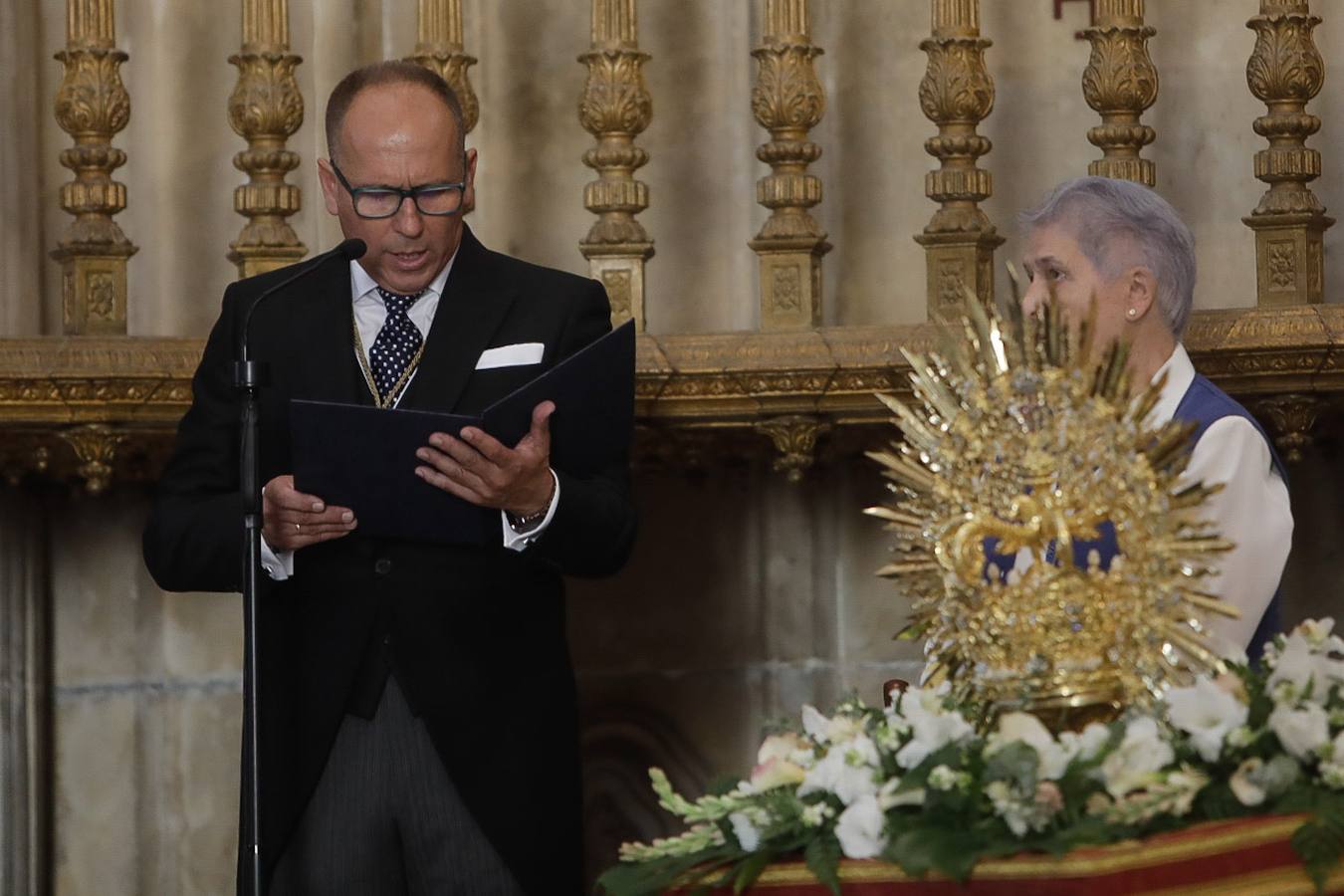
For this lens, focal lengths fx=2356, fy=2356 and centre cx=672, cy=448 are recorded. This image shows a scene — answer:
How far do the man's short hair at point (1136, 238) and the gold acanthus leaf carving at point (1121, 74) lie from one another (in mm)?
1103

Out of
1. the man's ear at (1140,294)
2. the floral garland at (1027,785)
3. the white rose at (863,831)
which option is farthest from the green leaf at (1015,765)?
the man's ear at (1140,294)

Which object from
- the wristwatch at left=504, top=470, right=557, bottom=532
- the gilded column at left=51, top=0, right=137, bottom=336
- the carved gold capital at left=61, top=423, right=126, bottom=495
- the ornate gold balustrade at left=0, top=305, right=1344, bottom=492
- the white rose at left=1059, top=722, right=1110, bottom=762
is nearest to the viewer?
the white rose at left=1059, top=722, right=1110, bottom=762

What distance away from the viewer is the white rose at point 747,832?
230 centimetres

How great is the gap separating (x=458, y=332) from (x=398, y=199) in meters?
0.21

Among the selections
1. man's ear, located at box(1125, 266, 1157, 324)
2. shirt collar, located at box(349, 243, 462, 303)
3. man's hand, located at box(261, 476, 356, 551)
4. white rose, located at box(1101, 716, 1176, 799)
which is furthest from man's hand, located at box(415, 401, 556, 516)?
white rose, located at box(1101, 716, 1176, 799)

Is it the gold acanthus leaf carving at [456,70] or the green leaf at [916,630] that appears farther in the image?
the gold acanthus leaf carving at [456,70]

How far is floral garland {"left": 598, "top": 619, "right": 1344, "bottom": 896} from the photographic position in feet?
7.07

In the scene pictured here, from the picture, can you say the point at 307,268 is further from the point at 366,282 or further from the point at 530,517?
the point at 530,517

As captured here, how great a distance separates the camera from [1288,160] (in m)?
4.23

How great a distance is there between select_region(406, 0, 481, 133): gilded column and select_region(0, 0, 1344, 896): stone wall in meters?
0.36

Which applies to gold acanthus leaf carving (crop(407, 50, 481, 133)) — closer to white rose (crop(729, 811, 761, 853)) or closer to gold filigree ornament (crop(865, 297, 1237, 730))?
gold filigree ornament (crop(865, 297, 1237, 730))

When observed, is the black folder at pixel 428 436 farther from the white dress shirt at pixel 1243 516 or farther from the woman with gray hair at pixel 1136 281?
the white dress shirt at pixel 1243 516

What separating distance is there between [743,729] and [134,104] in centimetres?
177

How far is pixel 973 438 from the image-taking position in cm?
242
